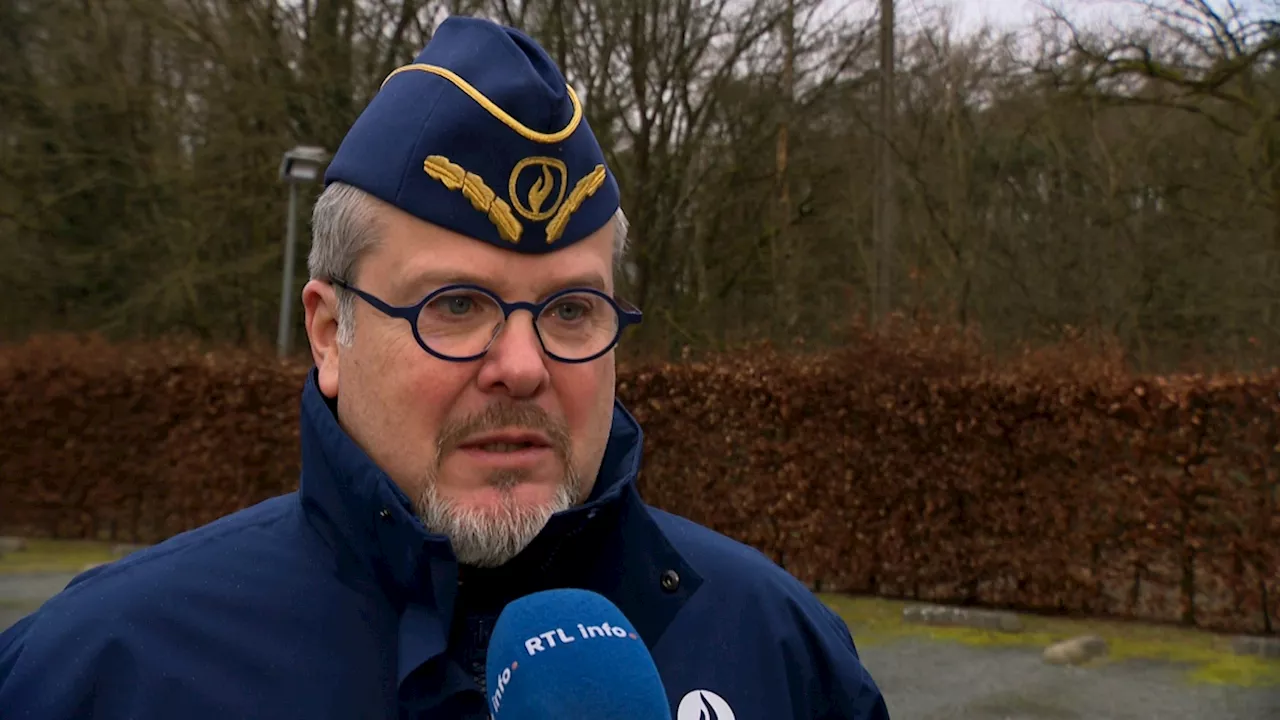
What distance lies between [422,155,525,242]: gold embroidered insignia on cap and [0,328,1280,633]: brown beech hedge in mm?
8289

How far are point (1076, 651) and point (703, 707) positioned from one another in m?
7.28

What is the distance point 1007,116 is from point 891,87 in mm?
6272

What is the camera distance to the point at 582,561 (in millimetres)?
1521

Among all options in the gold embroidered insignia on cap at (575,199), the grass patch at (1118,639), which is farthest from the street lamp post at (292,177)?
the gold embroidered insignia on cap at (575,199)

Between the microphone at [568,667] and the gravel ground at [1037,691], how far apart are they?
5.85 m

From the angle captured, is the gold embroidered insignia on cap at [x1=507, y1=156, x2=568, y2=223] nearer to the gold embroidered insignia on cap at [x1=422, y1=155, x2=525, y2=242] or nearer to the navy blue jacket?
the gold embroidered insignia on cap at [x1=422, y1=155, x2=525, y2=242]

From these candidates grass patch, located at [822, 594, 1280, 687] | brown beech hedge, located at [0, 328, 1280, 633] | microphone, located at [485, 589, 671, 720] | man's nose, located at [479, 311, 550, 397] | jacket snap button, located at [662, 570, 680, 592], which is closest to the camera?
microphone, located at [485, 589, 671, 720]

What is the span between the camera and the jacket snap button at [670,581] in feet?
5.06

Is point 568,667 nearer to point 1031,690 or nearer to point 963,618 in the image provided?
point 1031,690

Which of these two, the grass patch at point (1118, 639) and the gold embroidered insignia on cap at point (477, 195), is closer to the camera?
the gold embroidered insignia on cap at point (477, 195)

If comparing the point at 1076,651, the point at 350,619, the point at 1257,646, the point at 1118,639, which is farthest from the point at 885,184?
the point at 350,619

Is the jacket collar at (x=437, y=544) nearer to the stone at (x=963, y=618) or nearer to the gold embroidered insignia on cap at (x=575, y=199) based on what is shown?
the gold embroidered insignia on cap at (x=575, y=199)

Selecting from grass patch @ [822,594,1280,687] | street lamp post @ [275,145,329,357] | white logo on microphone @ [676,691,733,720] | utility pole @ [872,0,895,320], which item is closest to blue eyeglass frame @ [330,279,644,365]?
white logo on microphone @ [676,691,733,720]

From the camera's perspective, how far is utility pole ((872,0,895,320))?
12.5 meters
